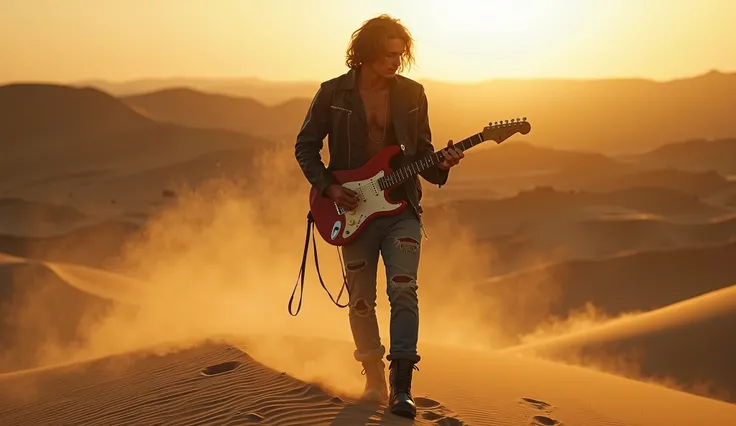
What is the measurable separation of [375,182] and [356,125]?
0.38 m

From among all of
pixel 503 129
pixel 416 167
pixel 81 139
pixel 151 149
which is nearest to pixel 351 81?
pixel 416 167

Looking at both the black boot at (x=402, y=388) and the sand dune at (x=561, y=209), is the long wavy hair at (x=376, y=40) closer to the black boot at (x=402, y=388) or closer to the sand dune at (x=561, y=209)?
the black boot at (x=402, y=388)

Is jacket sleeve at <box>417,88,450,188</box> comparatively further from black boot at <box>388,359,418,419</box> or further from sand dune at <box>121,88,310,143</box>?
sand dune at <box>121,88,310,143</box>

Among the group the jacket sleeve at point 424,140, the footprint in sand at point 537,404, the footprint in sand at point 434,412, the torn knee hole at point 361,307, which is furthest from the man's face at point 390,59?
the footprint in sand at point 537,404

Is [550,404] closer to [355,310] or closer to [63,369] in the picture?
[355,310]

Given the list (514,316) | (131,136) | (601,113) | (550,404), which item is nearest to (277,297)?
(514,316)

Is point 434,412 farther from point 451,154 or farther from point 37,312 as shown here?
point 37,312

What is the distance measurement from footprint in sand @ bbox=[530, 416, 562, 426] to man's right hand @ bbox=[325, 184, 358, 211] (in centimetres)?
201

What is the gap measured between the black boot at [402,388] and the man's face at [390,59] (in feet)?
5.70

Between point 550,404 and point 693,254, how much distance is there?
19.3 meters

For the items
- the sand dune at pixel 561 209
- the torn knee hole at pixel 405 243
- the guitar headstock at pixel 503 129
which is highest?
the sand dune at pixel 561 209

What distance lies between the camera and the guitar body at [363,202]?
629 cm

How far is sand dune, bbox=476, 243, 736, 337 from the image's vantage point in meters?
21.5

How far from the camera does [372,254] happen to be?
6438 millimetres
